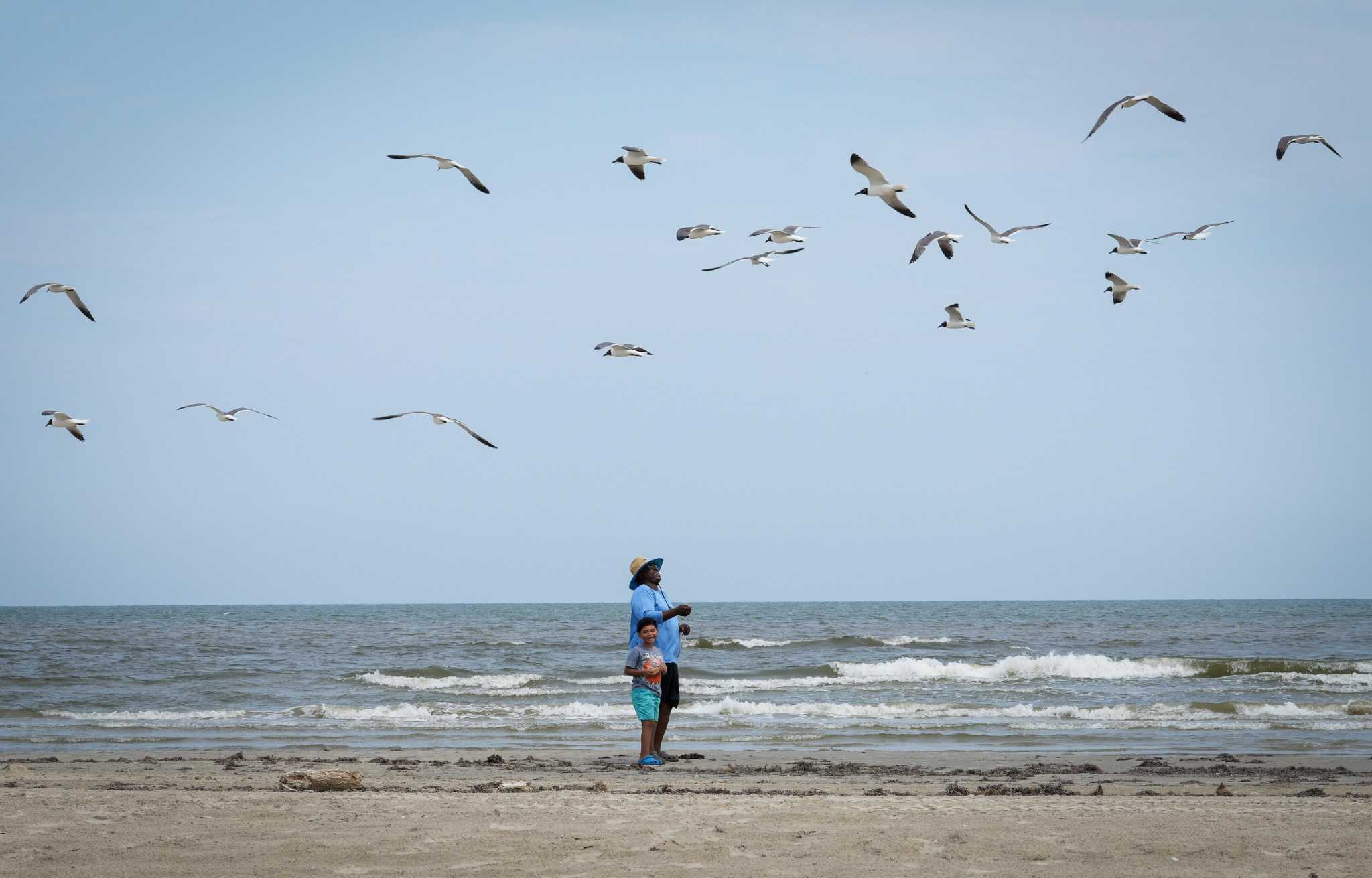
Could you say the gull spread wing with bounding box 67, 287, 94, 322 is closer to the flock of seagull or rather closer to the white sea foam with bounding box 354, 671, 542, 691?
the flock of seagull

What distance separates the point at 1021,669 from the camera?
2631 centimetres

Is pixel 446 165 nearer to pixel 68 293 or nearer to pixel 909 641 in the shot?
pixel 68 293

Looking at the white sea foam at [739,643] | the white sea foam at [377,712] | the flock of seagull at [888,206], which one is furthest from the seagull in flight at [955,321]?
the white sea foam at [739,643]

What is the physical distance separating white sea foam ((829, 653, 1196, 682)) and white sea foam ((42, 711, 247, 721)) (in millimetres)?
12336

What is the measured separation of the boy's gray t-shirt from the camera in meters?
10.7

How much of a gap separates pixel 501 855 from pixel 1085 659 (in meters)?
22.1

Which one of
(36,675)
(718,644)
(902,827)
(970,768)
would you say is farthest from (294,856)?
(718,644)

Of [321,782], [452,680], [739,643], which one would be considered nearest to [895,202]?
[321,782]

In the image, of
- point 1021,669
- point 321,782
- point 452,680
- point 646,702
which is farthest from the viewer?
point 1021,669

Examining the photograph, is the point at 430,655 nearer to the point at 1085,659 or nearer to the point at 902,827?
the point at 1085,659

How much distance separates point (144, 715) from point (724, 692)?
28.7 ft

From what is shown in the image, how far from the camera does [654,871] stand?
21.6 ft

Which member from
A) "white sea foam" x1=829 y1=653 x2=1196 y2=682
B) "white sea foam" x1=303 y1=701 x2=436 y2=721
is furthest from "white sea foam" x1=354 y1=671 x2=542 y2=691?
"white sea foam" x1=829 y1=653 x2=1196 y2=682

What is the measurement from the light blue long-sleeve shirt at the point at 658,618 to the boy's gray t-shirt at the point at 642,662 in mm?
67
